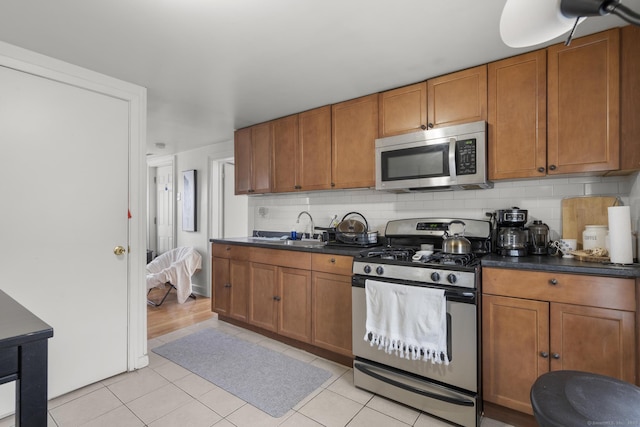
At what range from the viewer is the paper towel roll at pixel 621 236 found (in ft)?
5.38

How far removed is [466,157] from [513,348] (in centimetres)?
126

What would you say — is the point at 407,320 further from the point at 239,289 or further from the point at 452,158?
the point at 239,289

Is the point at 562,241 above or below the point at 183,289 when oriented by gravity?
above

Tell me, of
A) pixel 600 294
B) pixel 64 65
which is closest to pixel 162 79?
pixel 64 65

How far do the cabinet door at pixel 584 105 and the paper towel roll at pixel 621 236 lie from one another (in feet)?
1.05

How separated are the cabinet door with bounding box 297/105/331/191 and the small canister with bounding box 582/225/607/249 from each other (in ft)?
6.36

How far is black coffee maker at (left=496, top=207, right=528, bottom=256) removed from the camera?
2.05m

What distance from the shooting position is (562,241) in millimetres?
2043

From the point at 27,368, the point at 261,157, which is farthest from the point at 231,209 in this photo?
the point at 27,368

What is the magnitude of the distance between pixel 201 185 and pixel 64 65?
→ 2658mm

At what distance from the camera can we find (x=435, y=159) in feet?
7.74

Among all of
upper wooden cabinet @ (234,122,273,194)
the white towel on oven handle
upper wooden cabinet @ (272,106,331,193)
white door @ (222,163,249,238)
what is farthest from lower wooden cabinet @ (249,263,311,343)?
white door @ (222,163,249,238)

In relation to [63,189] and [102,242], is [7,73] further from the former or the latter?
[102,242]

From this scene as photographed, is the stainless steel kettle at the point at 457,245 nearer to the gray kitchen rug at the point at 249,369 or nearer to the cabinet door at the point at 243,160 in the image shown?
the gray kitchen rug at the point at 249,369
